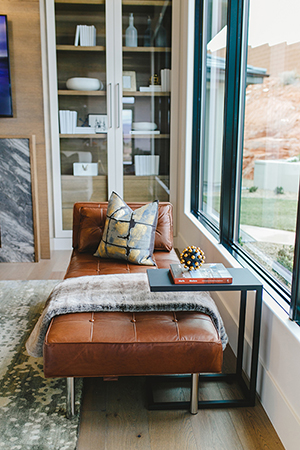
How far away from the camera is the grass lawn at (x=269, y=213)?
182 cm

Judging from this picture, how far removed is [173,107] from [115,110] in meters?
0.59

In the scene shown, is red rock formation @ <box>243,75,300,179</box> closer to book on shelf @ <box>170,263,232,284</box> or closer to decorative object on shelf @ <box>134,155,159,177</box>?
book on shelf @ <box>170,263,232,284</box>

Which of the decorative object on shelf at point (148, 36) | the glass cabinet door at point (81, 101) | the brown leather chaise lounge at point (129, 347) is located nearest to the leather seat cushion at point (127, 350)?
the brown leather chaise lounge at point (129, 347)

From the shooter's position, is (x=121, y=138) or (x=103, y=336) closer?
(x=103, y=336)

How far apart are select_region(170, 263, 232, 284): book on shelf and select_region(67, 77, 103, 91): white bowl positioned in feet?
9.29

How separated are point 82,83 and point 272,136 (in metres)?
2.63

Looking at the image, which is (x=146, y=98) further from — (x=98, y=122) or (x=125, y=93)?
(x=98, y=122)

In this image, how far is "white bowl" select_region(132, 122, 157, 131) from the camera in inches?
168

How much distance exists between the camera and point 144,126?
428 centimetres

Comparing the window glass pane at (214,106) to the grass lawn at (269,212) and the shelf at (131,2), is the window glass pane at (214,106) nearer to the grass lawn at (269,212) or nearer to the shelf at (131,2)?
the grass lawn at (269,212)

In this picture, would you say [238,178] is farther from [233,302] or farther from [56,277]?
[56,277]

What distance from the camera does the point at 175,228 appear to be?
176 inches

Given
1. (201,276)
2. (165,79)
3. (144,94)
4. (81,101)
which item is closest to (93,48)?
(81,101)

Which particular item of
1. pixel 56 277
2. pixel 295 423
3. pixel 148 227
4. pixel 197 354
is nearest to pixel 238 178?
pixel 148 227
